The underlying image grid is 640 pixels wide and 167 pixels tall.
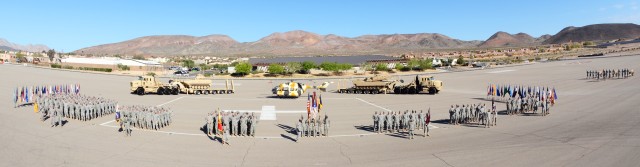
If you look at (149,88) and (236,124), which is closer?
(236,124)

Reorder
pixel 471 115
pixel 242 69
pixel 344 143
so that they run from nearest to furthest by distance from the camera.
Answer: pixel 344 143
pixel 471 115
pixel 242 69

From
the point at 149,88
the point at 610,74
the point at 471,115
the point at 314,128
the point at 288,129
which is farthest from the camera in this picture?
the point at 610,74

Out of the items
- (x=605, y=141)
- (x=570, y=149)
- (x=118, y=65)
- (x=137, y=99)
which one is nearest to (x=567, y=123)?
(x=605, y=141)

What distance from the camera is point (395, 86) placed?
39.9 meters

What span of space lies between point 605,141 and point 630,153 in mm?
2036

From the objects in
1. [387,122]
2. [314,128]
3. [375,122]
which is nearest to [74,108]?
[314,128]

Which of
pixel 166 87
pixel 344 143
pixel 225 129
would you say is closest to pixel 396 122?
pixel 344 143

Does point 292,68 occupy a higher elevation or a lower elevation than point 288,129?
higher

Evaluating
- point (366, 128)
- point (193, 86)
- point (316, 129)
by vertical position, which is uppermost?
point (193, 86)

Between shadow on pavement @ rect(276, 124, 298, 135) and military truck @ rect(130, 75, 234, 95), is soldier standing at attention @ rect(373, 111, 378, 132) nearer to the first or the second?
shadow on pavement @ rect(276, 124, 298, 135)

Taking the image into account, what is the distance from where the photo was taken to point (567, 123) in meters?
20.5

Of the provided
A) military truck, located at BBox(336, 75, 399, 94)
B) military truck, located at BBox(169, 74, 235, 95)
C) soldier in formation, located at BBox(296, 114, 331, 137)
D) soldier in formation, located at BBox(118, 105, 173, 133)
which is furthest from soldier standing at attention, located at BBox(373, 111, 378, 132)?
military truck, located at BBox(169, 74, 235, 95)

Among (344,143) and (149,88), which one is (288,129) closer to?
(344,143)

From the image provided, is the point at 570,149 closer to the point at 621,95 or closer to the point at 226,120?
the point at 226,120
